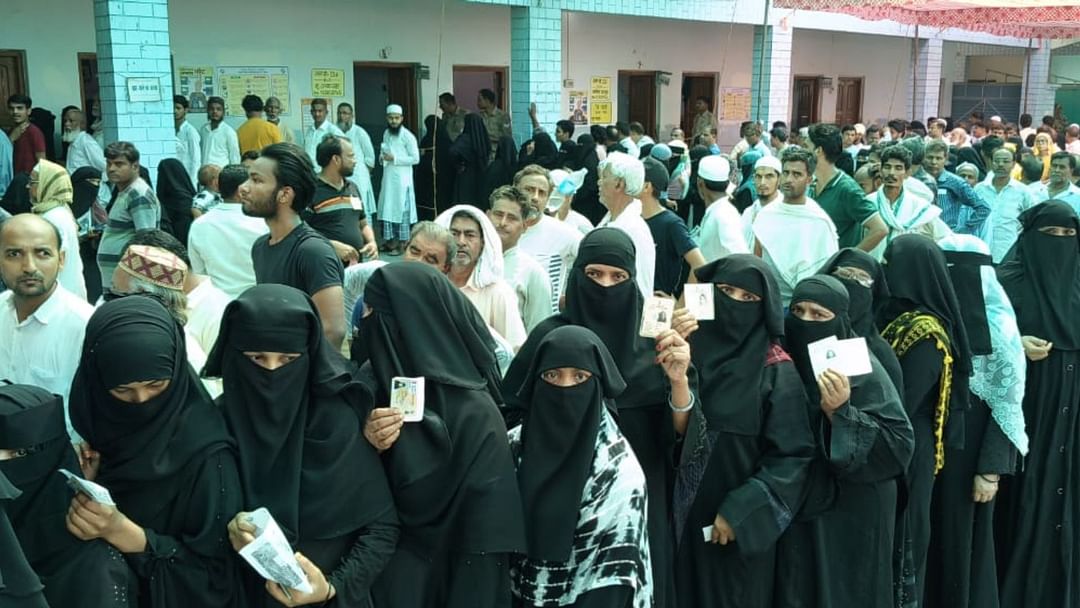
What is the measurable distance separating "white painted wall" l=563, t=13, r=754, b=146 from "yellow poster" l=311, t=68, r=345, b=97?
367cm

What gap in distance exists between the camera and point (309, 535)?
2404mm

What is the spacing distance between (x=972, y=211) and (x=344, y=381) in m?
6.60

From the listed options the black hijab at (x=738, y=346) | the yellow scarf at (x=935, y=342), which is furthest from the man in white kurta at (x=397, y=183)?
the black hijab at (x=738, y=346)

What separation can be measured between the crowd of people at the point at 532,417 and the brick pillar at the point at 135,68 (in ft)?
11.0

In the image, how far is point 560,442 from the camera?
2.66 m

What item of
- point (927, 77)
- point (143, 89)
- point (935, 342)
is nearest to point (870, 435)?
point (935, 342)

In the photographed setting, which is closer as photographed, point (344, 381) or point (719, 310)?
point (344, 381)

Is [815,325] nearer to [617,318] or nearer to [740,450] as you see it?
[740,450]

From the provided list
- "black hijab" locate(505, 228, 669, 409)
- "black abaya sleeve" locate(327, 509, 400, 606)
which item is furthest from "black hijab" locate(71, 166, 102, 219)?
"black abaya sleeve" locate(327, 509, 400, 606)

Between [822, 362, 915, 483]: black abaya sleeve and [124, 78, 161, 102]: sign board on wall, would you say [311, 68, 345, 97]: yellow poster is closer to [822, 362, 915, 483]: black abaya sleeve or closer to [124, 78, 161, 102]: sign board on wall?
[124, 78, 161, 102]: sign board on wall

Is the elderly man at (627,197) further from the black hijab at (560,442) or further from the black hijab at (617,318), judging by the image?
the black hijab at (560,442)

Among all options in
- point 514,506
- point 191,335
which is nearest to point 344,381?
point 514,506

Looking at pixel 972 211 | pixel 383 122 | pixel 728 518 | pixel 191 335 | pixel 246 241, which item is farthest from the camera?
pixel 383 122

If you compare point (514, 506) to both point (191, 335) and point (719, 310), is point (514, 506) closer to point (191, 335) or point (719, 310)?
point (719, 310)
